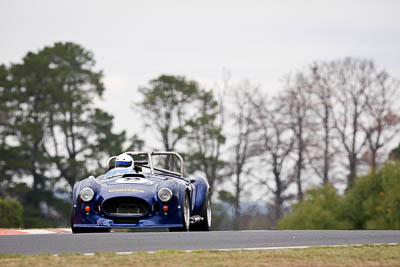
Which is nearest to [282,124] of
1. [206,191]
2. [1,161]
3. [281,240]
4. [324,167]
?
[324,167]

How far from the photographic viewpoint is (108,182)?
55.1 ft

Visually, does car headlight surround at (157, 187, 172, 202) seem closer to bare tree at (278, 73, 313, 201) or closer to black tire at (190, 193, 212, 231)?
black tire at (190, 193, 212, 231)

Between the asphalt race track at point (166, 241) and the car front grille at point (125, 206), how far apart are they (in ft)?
7.45

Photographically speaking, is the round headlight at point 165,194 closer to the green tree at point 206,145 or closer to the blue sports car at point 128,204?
the blue sports car at point 128,204

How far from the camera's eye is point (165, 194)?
16.5 metres

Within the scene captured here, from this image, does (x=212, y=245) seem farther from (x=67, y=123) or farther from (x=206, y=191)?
(x=67, y=123)

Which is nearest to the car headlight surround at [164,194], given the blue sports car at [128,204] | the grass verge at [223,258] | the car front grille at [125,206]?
the blue sports car at [128,204]

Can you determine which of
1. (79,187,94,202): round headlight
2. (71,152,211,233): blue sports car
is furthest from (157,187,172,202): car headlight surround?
(79,187,94,202): round headlight

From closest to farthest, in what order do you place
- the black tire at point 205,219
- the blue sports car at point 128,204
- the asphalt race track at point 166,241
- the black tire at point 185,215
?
the asphalt race track at point 166,241 → the blue sports car at point 128,204 → the black tire at point 185,215 → the black tire at point 205,219

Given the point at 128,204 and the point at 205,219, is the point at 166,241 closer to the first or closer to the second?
the point at 128,204

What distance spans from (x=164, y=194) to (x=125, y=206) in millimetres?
697

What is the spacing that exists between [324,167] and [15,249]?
158ft

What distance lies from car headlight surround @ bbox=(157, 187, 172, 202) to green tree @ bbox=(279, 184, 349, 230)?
37.8 meters

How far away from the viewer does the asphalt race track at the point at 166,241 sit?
11.7 meters
